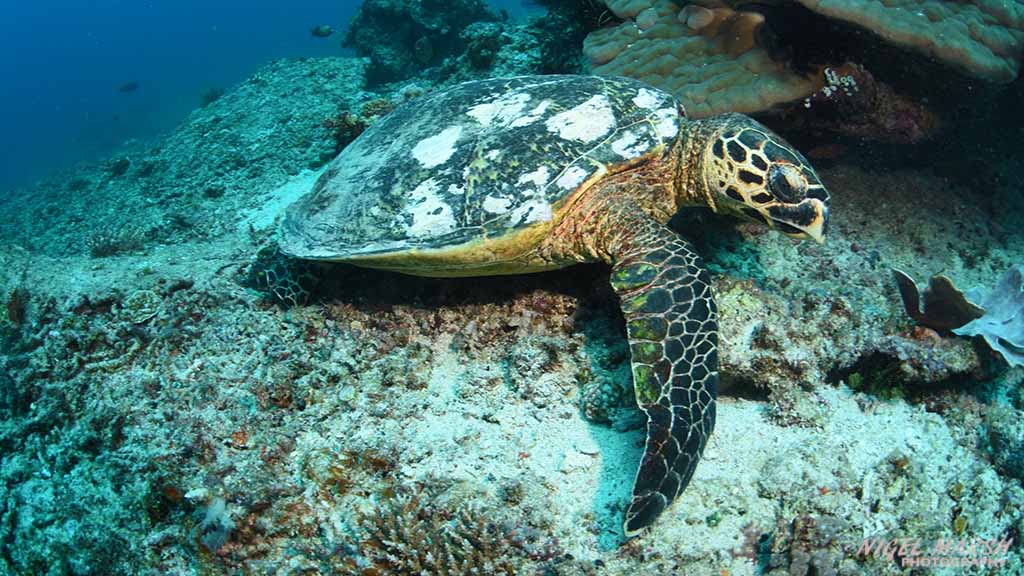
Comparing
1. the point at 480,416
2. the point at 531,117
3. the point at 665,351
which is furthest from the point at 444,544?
the point at 531,117

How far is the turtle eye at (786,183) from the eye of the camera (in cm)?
289

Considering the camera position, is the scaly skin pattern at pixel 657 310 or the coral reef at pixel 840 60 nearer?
the scaly skin pattern at pixel 657 310

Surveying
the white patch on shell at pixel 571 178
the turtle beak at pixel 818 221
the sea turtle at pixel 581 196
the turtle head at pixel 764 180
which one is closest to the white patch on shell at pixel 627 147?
the sea turtle at pixel 581 196

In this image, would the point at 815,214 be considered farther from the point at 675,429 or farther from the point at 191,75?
the point at 191,75

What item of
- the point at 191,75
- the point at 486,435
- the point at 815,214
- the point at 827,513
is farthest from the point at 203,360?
the point at 191,75

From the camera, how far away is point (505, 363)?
125 inches

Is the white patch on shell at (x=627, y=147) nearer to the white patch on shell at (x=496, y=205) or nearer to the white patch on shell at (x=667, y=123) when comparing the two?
the white patch on shell at (x=667, y=123)

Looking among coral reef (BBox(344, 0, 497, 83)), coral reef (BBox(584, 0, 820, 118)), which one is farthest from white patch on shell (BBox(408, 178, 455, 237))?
coral reef (BBox(344, 0, 497, 83))

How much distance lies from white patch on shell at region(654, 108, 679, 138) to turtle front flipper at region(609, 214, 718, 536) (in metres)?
0.68

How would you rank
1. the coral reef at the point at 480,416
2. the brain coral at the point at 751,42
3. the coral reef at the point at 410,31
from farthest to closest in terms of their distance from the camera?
the coral reef at the point at 410,31 < the brain coral at the point at 751,42 < the coral reef at the point at 480,416

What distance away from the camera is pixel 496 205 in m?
3.06

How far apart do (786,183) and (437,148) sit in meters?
2.18

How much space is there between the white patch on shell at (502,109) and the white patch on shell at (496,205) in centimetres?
64

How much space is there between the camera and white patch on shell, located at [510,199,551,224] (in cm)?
298
